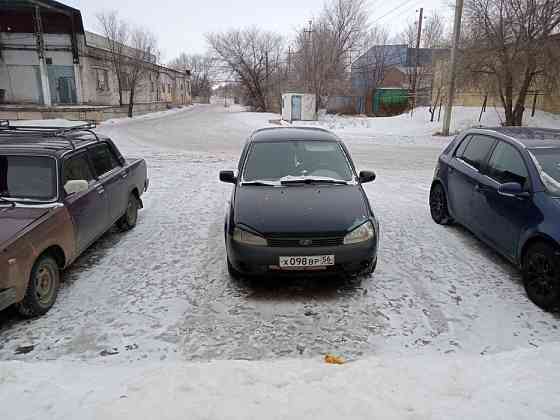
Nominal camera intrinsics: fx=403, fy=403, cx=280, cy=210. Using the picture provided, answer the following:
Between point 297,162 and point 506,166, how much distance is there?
99.1 inches

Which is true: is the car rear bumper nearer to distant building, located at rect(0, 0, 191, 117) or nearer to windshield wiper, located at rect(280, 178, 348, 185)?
windshield wiper, located at rect(280, 178, 348, 185)

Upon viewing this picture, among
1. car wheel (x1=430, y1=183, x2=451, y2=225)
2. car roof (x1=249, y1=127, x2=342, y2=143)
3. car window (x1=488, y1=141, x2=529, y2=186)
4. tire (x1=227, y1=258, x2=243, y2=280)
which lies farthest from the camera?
car wheel (x1=430, y1=183, x2=451, y2=225)

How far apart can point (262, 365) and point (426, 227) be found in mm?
4241

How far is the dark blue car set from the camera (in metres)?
3.86

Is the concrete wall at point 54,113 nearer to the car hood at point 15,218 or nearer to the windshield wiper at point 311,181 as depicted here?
the car hood at point 15,218

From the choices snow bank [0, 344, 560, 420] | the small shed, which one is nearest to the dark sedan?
snow bank [0, 344, 560, 420]

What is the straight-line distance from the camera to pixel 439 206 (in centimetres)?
648

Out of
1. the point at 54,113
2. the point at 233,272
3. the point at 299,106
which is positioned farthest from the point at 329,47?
the point at 233,272

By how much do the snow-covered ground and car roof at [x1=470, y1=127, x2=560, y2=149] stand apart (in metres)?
1.48

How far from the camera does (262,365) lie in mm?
3023

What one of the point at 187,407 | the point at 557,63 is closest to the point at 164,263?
the point at 187,407

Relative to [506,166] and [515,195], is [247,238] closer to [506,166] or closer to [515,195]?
[515,195]

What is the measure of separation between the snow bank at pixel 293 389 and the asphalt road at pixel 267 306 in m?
0.31

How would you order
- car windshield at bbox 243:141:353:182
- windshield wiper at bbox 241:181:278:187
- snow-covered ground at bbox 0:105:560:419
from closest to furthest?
1. snow-covered ground at bbox 0:105:560:419
2. windshield wiper at bbox 241:181:278:187
3. car windshield at bbox 243:141:353:182
